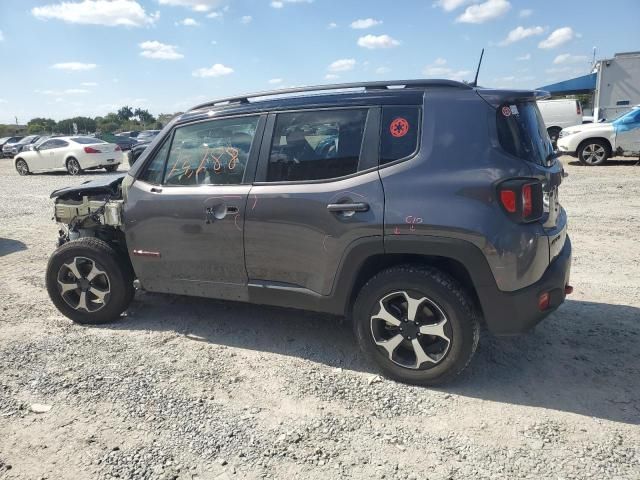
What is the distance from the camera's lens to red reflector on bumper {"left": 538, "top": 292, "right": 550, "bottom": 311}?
299 centimetres

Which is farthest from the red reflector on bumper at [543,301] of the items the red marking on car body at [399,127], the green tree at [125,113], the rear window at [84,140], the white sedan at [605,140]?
the green tree at [125,113]

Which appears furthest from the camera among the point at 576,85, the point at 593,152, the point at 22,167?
the point at 576,85

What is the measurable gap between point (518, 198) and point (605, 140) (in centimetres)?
1295

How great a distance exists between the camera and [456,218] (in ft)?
9.57

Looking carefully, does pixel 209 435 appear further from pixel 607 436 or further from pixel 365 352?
pixel 607 436

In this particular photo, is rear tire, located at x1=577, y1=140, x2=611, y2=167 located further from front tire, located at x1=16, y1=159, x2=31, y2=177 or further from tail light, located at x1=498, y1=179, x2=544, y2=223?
front tire, located at x1=16, y1=159, x2=31, y2=177

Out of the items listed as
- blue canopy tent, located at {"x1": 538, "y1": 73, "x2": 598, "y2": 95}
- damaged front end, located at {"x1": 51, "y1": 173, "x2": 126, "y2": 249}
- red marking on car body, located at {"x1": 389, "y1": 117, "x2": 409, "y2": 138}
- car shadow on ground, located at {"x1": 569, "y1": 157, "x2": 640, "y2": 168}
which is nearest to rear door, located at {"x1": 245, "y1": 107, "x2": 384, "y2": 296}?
red marking on car body, located at {"x1": 389, "y1": 117, "x2": 409, "y2": 138}

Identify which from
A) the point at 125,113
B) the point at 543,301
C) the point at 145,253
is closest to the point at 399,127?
the point at 543,301

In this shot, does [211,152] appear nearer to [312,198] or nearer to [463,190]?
[312,198]

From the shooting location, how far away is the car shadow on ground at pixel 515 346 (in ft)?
10.2

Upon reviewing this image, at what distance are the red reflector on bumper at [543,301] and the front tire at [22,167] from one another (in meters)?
20.9

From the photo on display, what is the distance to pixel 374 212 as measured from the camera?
3.12m

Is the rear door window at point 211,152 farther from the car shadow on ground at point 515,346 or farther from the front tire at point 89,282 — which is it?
the car shadow on ground at point 515,346

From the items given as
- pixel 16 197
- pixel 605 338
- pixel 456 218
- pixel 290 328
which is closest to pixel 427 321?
pixel 456 218
